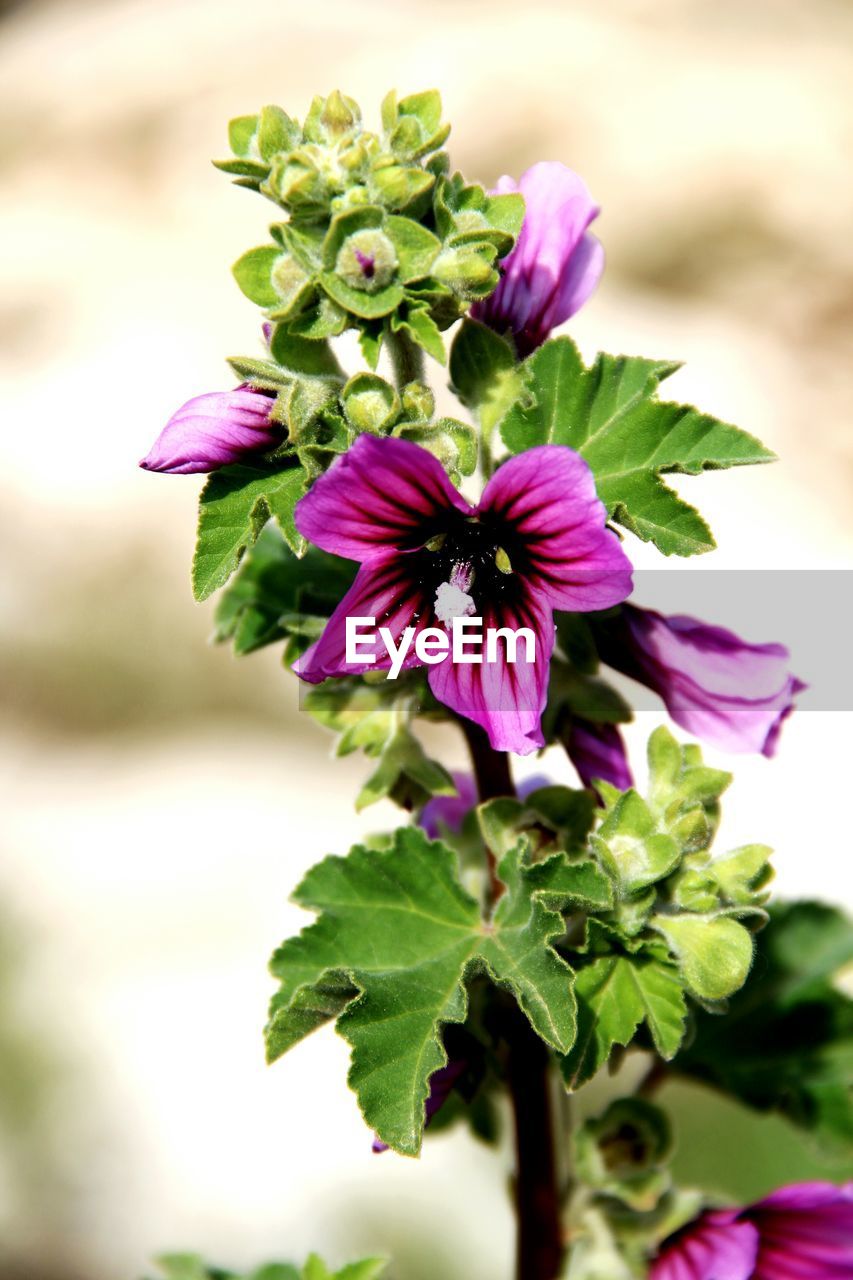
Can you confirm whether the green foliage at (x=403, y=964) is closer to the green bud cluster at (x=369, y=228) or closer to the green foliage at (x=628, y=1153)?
the green foliage at (x=628, y=1153)

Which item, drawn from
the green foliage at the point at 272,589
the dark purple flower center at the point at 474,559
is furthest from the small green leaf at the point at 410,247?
the green foliage at the point at 272,589

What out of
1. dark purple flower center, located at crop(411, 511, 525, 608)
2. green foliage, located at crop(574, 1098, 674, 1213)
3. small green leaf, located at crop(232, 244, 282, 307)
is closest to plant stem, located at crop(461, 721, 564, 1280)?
green foliage, located at crop(574, 1098, 674, 1213)

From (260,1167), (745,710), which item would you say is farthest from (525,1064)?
(260,1167)

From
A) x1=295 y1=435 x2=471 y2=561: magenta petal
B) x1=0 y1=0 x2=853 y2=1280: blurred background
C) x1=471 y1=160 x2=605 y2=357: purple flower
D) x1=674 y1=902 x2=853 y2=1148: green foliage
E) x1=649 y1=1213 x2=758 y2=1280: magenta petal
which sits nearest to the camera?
x1=295 y1=435 x2=471 y2=561: magenta petal

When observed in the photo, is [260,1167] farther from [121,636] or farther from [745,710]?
[745,710]

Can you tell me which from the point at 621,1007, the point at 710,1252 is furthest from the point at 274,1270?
the point at 621,1007

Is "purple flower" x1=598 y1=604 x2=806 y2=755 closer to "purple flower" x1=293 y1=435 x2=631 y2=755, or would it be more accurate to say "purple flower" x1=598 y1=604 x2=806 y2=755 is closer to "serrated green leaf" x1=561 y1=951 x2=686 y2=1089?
"purple flower" x1=293 y1=435 x2=631 y2=755

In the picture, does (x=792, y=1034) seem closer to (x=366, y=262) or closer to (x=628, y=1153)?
(x=628, y=1153)

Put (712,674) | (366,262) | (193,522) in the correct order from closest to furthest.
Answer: (366,262) → (712,674) → (193,522)
